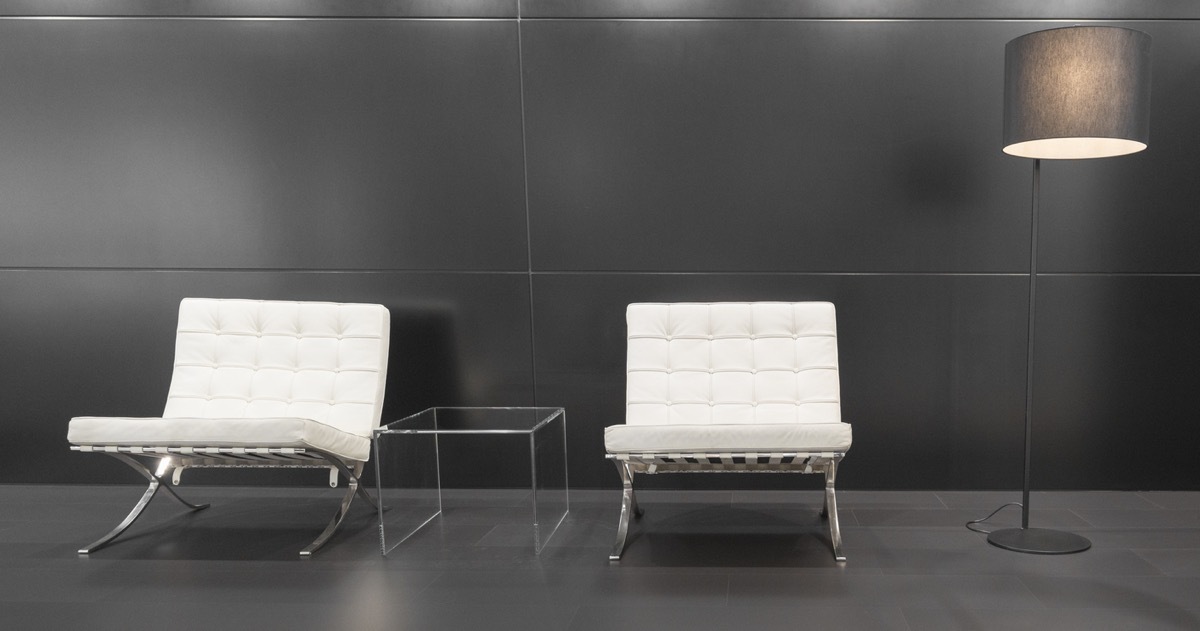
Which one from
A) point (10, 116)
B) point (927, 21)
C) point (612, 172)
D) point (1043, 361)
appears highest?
point (927, 21)

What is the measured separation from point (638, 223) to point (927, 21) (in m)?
1.46

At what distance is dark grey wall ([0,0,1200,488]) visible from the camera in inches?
128

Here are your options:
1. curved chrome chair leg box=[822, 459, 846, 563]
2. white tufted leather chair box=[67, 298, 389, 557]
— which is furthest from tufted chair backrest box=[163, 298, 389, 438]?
curved chrome chair leg box=[822, 459, 846, 563]

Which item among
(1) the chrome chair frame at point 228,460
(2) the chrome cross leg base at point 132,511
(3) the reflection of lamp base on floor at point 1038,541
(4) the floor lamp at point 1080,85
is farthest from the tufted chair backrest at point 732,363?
(2) the chrome cross leg base at point 132,511

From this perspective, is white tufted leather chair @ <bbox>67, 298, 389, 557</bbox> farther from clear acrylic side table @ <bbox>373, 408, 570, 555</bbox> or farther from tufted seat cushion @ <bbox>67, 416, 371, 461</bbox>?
tufted seat cushion @ <bbox>67, 416, 371, 461</bbox>

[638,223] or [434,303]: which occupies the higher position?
[638,223]

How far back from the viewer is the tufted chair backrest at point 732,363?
3.04 metres

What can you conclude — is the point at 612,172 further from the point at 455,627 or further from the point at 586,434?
the point at 455,627

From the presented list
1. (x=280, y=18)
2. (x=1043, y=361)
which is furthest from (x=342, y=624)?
(x=1043, y=361)

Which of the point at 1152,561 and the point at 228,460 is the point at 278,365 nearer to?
the point at 228,460

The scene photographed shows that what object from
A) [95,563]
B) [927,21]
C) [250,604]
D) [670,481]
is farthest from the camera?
[670,481]

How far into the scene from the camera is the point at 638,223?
11.1 ft

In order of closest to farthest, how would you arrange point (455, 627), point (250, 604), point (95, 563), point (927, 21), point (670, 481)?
1. point (455, 627)
2. point (250, 604)
3. point (95, 563)
4. point (927, 21)
5. point (670, 481)

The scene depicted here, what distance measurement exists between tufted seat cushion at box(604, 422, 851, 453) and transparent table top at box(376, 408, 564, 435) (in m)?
0.39
